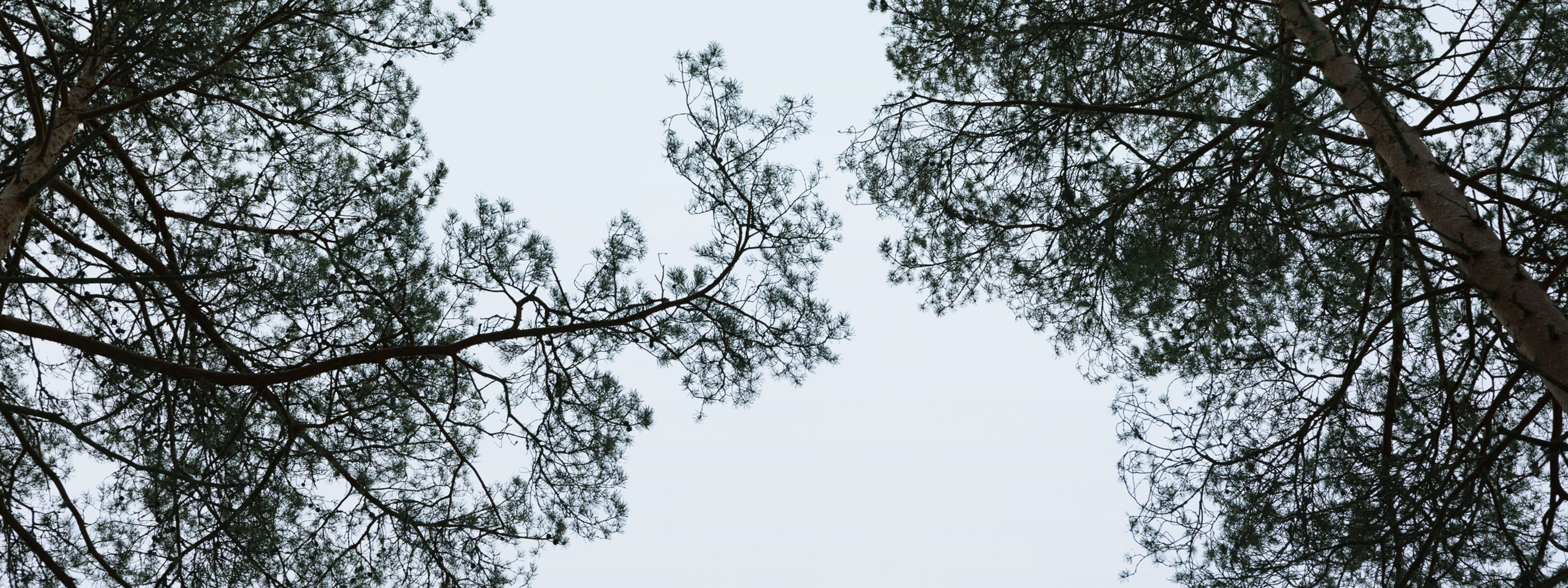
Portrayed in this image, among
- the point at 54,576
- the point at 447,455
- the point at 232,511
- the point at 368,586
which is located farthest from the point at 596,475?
Result: the point at 54,576

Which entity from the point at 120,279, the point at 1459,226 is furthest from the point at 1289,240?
the point at 120,279

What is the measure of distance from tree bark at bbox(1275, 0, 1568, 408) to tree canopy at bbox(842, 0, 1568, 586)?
12mm

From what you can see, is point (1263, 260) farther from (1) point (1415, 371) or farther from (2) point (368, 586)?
(2) point (368, 586)

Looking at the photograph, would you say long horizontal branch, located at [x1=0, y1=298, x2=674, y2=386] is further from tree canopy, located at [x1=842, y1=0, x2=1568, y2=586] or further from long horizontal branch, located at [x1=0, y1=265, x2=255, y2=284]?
tree canopy, located at [x1=842, y1=0, x2=1568, y2=586]

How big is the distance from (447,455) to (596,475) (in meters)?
0.76

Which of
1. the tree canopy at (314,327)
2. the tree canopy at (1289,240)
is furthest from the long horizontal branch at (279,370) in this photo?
the tree canopy at (1289,240)

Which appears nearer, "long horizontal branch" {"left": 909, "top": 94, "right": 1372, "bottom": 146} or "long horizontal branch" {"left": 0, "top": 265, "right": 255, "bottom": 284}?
"long horizontal branch" {"left": 0, "top": 265, "right": 255, "bottom": 284}

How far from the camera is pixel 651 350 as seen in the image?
169 inches

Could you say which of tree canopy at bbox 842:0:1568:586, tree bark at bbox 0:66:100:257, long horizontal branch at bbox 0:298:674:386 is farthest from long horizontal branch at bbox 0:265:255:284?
tree canopy at bbox 842:0:1568:586

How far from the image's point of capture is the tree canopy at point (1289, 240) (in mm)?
3357

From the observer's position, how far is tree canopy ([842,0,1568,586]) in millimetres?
3357

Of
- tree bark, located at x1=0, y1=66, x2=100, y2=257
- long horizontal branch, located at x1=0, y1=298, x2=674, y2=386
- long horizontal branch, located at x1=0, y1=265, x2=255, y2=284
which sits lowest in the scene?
long horizontal branch, located at x1=0, y1=265, x2=255, y2=284

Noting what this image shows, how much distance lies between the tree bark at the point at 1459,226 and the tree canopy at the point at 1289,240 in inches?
0.5

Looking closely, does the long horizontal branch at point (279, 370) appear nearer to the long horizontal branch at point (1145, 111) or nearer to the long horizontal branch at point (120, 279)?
the long horizontal branch at point (120, 279)
